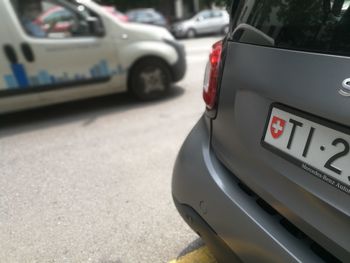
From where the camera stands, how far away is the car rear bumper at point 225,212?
114 centimetres

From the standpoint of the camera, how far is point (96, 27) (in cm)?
416

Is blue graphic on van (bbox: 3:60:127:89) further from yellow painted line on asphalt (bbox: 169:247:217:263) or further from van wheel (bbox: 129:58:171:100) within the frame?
yellow painted line on asphalt (bbox: 169:247:217:263)

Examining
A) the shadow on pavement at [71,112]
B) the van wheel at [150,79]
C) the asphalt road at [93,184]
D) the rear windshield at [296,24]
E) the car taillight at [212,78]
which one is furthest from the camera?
the van wheel at [150,79]

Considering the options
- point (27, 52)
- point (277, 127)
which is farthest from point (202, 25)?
point (277, 127)

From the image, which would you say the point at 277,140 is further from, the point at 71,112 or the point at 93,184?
the point at 71,112

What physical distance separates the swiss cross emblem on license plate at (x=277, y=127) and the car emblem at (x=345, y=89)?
0.78 feet

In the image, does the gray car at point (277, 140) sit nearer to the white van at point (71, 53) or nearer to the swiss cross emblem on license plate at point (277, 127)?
the swiss cross emblem on license plate at point (277, 127)

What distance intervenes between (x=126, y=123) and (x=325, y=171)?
3260 millimetres

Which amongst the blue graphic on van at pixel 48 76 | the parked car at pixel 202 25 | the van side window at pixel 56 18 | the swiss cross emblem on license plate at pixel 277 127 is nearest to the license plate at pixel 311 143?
the swiss cross emblem on license plate at pixel 277 127

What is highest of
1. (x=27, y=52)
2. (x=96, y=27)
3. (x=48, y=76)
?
(x=96, y=27)

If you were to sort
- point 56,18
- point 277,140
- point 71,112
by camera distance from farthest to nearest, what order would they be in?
1. point 71,112
2. point 56,18
3. point 277,140

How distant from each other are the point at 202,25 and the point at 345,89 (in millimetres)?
15255

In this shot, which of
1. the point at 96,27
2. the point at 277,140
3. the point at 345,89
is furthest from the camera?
the point at 96,27

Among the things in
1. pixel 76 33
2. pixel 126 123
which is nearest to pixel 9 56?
pixel 76 33
